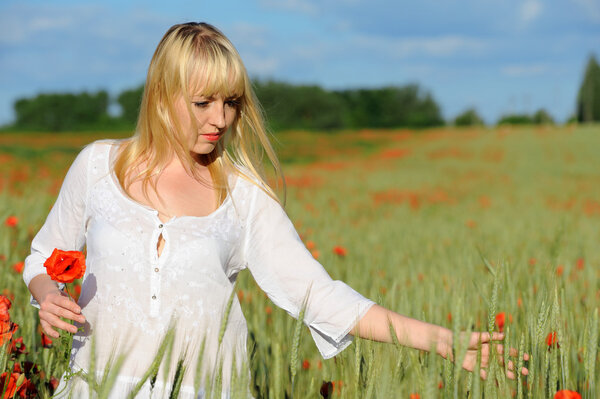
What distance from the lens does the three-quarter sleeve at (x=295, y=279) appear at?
53.1 inches

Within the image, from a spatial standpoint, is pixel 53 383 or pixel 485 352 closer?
pixel 485 352

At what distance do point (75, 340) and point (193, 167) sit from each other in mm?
521

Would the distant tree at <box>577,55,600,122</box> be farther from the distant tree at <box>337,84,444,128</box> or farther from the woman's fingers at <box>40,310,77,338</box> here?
the woman's fingers at <box>40,310,77,338</box>

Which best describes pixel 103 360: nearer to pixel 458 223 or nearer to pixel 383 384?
pixel 383 384

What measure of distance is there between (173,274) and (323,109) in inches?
2115

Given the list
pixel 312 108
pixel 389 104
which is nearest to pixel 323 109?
pixel 312 108

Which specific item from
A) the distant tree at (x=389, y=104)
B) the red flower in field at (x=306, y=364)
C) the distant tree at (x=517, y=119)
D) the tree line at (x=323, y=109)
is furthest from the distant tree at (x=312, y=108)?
the red flower in field at (x=306, y=364)

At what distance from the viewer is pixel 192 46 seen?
145 cm

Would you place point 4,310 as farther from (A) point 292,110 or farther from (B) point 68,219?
(A) point 292,110

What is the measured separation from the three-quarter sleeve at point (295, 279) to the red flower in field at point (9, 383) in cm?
59

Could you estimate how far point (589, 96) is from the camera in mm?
67000

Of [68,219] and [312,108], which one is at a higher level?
[312,108]

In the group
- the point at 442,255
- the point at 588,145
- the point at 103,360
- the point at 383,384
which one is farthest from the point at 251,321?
the point at 588,145

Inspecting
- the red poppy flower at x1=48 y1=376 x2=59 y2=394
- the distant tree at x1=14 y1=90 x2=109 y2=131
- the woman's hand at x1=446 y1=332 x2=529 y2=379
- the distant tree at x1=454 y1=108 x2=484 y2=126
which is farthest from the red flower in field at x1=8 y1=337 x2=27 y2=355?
the distant tree at x1=454 y1=108 x2=484 y2=126
